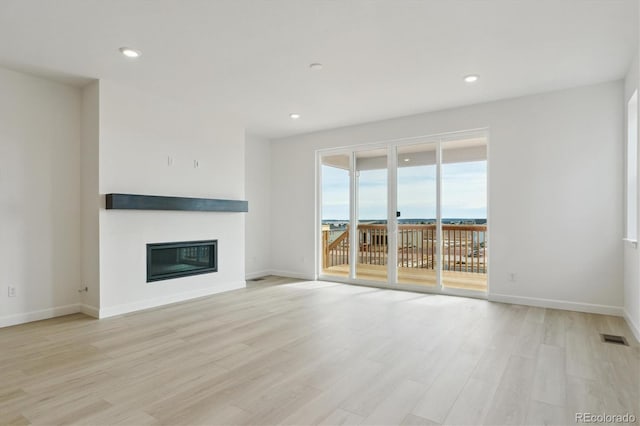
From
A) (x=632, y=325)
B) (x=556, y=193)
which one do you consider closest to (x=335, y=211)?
(x=556, y=193)

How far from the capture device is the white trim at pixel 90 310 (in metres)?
4.00

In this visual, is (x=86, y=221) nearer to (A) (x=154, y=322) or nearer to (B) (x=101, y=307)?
(B) (x=101, y=307)

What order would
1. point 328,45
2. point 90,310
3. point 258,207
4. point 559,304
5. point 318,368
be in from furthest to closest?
point 258,207
point 559,304
point 90,310
point 328,45
point 318,368

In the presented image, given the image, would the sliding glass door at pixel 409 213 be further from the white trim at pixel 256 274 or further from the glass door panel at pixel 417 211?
the white trim at pixel 256 274

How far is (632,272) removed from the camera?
358 centimetres

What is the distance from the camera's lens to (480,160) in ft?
17.3

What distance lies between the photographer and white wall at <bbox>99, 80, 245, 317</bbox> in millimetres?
4109

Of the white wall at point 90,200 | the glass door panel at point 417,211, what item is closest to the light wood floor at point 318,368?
the white wall at point 90,200

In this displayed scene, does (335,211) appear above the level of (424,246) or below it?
above

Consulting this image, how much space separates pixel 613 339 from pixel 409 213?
2.90 m

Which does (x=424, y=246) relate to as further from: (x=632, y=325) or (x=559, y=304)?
(x=632, y=325)

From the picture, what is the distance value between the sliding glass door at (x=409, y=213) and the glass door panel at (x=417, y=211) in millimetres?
15

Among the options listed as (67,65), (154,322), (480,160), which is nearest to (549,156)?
(480,160)

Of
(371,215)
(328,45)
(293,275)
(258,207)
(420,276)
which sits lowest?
(293,275)
